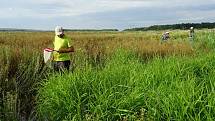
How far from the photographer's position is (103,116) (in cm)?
664

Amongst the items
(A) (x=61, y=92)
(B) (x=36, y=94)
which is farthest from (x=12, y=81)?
(A) (x=61, y=92)

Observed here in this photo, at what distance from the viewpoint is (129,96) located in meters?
6.91

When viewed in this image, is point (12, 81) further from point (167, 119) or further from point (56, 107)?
point (167, 119)

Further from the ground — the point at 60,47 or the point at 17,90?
the point at 60,47

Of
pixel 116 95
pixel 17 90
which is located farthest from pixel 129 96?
pixel 17 90

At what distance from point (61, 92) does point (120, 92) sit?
2.93ft

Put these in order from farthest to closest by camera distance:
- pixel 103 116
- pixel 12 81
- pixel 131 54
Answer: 1. pixel 131 54
2. pixel 12 81
3. pixel 103 116

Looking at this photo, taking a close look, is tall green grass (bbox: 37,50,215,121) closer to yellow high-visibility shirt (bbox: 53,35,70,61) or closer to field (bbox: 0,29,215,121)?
field (bbox: 0,29,215,121)

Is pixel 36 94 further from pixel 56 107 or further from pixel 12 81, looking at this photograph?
pixel 56 107

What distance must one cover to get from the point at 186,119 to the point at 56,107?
88.4 inches

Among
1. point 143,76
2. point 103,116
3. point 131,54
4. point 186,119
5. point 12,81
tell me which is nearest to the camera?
point 186,119

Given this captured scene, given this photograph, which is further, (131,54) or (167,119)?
(131,54)

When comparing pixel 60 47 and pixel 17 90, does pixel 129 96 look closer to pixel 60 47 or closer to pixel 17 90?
pixel 17 90

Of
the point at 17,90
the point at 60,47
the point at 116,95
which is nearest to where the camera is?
the point at 116,95
